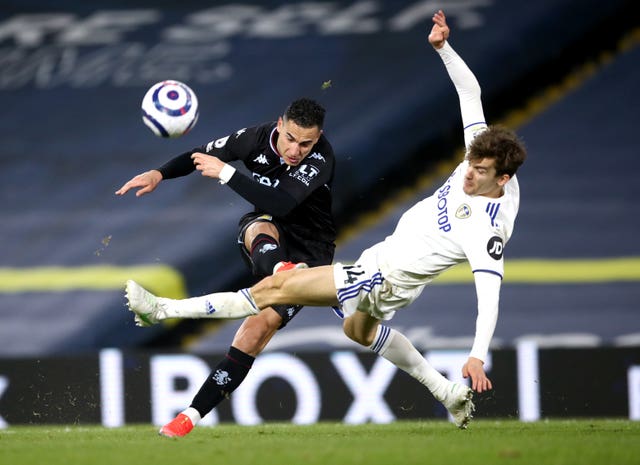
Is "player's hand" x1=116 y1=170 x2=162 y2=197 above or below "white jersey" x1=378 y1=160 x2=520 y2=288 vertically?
above

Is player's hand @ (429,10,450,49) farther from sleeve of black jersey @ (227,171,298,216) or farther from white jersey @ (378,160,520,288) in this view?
sleeve of black jersey @ (227,171,298,216)

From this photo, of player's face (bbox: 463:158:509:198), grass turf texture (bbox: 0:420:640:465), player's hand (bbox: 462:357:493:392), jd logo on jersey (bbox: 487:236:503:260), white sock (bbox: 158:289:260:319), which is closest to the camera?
grass turf texture (bbox: 0:420:640:465)

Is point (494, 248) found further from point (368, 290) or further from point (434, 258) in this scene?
point (368, 290)

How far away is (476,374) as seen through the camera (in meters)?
5.42

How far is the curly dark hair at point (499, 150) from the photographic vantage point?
5969 millimetres

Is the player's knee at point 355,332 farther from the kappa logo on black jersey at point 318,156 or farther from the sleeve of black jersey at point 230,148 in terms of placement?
the sleeve of black jersey at point 230,148

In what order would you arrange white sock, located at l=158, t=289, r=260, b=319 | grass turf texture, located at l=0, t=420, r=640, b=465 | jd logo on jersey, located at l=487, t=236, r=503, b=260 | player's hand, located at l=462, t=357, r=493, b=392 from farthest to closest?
white sock, located at l=158, t=289, r=260, b=319 < jd logo on jersey, located at l=487, t=236, r=503, b=260 < player's hand, located at l=462, t=357, r=493, b=392 < grass turf texture, located at l=0, t=420, r=640, b=465

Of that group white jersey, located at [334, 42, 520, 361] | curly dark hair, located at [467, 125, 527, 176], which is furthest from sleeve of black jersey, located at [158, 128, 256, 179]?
curly dark hair, located at [467, 125, 527, 176]

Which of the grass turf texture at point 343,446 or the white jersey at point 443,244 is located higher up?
the white jersey at point 443,244

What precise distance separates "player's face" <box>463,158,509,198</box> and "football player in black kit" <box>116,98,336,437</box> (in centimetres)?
99

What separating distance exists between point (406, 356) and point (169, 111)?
6.48 feet

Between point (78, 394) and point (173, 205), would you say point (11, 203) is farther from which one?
point (78, 394)

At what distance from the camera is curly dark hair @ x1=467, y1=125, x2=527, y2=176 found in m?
5.97

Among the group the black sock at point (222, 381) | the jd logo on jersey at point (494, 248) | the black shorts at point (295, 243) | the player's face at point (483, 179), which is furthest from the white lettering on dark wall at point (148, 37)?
the jd logo on jersey at point (494, 248)
